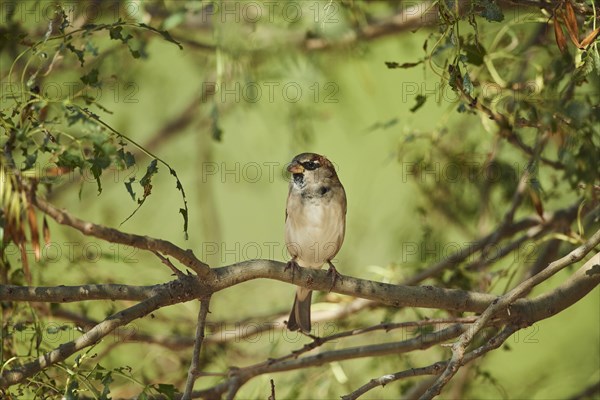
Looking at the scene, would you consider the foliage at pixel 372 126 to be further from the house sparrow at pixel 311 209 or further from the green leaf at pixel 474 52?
the house sparrow at pixel 311 209

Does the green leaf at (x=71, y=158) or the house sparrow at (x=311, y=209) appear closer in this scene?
the green leaf at (x=71, y=158)

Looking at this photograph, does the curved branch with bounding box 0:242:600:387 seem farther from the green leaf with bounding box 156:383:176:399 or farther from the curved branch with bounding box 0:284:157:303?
the green leaf with bounding box 156:383:176:399

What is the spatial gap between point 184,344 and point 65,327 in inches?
40.8

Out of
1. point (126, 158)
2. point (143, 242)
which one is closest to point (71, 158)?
point (126, 158)

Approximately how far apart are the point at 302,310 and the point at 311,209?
41cm

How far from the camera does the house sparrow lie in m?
3.63

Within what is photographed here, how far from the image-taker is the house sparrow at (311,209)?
11.9ft

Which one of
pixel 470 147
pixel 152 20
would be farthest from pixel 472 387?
pixel 152 20

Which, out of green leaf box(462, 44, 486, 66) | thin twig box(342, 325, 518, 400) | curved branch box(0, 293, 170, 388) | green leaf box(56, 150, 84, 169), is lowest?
thin twig box(342, 325, 518, 400)

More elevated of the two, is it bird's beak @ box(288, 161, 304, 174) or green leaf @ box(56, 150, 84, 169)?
bird's beak @ box(288, 161, 304, 174)

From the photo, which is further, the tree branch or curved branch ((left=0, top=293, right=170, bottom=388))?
curved branch ((left=0, top=293, right=170, bottom=388))

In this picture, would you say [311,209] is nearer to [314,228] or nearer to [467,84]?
[314,228]

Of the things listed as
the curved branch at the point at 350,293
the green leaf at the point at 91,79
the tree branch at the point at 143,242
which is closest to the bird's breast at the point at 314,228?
the curved branch at the point at 350,293

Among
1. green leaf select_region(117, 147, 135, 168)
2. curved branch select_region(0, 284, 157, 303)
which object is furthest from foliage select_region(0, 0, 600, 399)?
curved branch select_region(0, 284, 157, 303)
